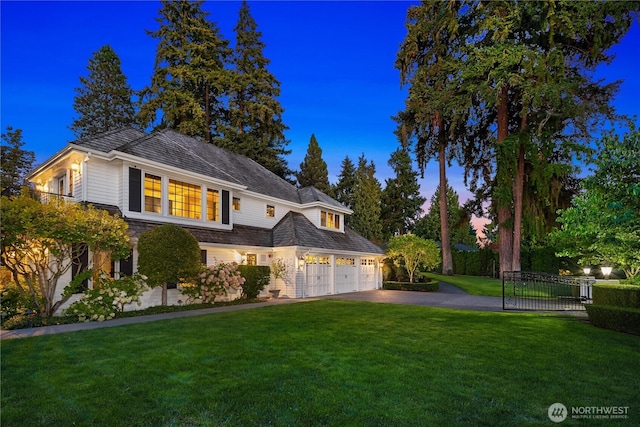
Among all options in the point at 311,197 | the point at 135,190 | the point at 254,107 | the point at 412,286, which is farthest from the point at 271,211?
the point at 254,107

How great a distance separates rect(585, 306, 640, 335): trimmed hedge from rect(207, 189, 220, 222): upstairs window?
14.2m

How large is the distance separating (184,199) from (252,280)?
15.0 feet

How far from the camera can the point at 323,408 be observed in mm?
4051

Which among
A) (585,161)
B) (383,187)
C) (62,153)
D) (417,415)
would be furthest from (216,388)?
(383,187)

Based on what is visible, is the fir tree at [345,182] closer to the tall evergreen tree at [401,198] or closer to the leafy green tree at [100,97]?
the tall evergreen tree at [401,198]

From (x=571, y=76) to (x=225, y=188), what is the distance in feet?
75.1

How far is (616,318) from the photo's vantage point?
9.24m

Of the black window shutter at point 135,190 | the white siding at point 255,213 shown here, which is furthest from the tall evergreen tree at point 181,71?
the black window shutter at point 135,190

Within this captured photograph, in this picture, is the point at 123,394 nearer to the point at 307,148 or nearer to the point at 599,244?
the point at 599,244

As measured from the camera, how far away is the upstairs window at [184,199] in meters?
14.8

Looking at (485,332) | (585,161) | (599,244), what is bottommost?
(485,332)

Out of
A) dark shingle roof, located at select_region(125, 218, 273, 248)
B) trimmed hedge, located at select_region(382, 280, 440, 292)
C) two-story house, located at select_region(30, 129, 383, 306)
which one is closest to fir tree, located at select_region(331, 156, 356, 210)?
two-story house, located at select_region(30, 129, 383, 306)

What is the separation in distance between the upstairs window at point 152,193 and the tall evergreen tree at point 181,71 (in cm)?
1687

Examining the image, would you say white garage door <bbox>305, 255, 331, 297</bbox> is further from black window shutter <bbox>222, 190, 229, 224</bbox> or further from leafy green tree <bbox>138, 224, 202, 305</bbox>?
leafy green tree <bbox>138, 224, 202, 305</bbox>
